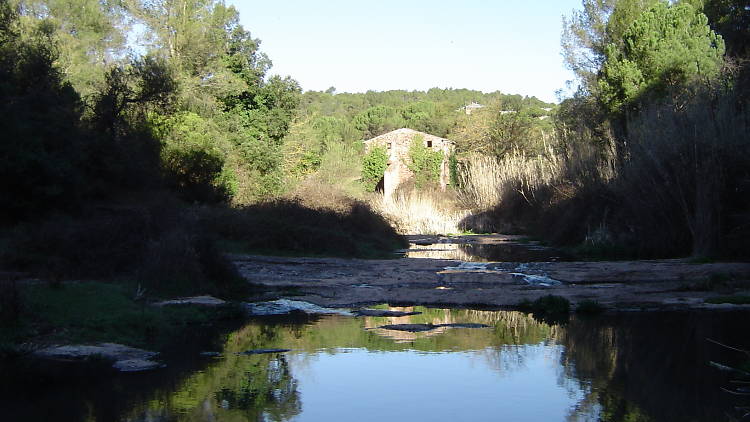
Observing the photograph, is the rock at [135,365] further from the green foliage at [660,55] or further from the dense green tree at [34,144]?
the green foliage at [660,55]

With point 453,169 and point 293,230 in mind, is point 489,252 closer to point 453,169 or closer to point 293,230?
point 293,230

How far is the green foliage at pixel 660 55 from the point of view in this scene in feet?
103

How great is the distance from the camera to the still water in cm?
765

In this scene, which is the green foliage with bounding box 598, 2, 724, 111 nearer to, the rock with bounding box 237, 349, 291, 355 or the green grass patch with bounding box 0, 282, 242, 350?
the rock with bounding box 237, 349, 291, 355

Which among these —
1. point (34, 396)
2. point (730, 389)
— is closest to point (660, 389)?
point (730, 389)

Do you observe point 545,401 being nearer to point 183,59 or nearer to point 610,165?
point 610,165

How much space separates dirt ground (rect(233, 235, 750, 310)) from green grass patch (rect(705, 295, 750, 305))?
0.25 meters

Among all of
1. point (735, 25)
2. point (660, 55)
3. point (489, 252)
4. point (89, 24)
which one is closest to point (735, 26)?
point (735, 25)

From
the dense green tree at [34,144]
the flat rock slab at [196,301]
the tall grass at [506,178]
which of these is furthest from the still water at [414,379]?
the tall grass at [506,178]

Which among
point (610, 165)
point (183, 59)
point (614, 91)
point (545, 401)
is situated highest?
point (183, 59)

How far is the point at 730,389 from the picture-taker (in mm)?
8406

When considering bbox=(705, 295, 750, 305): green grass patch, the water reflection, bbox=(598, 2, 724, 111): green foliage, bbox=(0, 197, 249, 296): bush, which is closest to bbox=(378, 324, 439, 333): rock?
bbox=(0, 197, 249, 296): bush

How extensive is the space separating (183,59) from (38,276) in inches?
1363

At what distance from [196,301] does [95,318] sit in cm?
271
